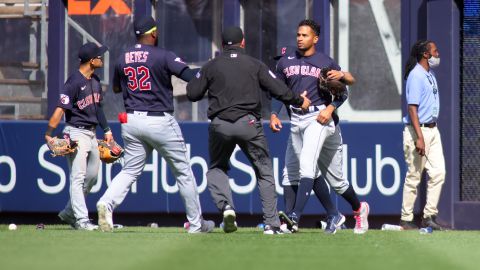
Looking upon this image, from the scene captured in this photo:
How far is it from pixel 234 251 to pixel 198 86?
2.45 m

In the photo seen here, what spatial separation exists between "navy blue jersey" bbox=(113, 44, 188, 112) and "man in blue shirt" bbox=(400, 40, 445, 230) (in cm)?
316

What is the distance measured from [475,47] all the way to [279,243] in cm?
543

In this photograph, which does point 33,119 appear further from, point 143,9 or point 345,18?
point 345,18

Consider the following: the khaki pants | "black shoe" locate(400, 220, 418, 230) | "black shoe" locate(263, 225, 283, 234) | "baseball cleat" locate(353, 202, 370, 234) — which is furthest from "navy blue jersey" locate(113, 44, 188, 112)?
"black shoe" locate(400, 220, 418, 230)

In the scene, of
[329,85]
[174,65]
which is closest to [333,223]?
[329,85]

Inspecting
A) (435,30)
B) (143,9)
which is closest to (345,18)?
(435,30)

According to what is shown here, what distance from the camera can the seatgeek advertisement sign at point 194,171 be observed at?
579 inches

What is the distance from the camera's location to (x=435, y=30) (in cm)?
1461

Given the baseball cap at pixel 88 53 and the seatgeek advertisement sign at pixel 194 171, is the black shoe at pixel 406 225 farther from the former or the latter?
the baseball cap at pixel 88 53

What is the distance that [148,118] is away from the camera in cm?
1170

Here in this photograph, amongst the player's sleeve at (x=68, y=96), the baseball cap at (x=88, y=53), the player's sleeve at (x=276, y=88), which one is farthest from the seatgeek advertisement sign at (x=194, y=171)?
the player's sleeve at (x=276, y=88)

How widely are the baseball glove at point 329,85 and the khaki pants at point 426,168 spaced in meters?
2.35

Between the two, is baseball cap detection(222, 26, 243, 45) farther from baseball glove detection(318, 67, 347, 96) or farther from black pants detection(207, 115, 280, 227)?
baseball glove detection(318, 67, 347, 96)

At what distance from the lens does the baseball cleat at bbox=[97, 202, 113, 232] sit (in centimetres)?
1157
